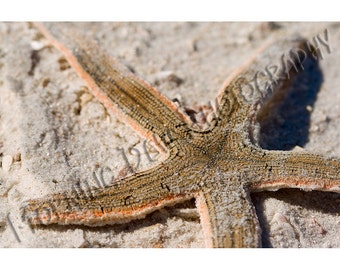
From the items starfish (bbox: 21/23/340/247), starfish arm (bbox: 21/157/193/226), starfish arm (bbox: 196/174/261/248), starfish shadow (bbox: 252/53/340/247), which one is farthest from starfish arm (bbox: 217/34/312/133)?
starfish arm (bbox: 21/157/193/226)

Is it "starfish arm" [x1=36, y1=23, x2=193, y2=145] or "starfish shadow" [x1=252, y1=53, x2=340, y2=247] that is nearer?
"starfish shadow" [x1=252, y1=53, x2=340, y2=247]

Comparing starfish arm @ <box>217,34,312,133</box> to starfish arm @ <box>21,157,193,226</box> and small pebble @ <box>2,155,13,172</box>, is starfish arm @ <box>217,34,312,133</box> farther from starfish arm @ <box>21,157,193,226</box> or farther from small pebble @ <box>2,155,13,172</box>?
small pebble @ <box>2,155,13,172</box>

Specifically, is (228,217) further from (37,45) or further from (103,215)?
(37,45)

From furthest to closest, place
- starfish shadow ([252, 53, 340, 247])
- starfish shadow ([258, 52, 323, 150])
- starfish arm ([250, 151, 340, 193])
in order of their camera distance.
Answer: starfish shadow ([258, 52, 323, 150]), starfish shadow ([252, 53, 340, 247]), starfish arm ([250, 151, 340, 193])

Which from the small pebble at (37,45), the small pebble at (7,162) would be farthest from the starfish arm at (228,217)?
the small pebble at (37,45)

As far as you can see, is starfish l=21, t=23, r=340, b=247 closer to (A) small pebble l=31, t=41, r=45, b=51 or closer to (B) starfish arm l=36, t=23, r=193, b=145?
(B) starfish arm l=36, t=23, r=193, b=145

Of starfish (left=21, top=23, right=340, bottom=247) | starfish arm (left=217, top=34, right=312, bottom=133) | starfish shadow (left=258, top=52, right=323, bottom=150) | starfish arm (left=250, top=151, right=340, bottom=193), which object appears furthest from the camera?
starfish shadow (left=258, top=52, right=323, bottom=150)

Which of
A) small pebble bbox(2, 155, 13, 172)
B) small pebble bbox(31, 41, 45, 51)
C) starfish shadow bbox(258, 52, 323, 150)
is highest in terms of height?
small pebble bbox(31, 41, 45, 51)

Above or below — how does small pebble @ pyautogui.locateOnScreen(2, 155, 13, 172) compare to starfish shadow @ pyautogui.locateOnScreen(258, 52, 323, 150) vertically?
below
